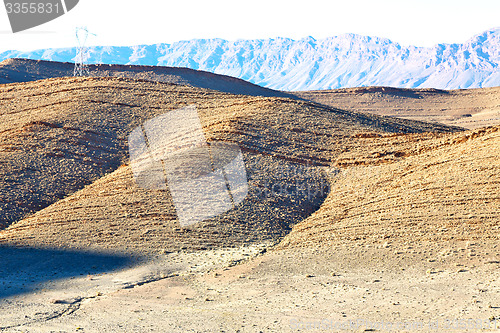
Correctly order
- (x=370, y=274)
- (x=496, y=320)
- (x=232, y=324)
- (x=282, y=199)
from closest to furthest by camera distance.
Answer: (x=496, y=320), (x=232, y=324), (x=370, y=274), (x=282, y=199)

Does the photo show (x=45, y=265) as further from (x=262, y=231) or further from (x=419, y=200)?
(x=419, y=200)

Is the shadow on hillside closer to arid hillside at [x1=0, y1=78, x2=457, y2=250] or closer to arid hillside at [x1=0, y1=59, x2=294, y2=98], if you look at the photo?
arid hillside at [x1=0, y1=78, x2=457, y2=250]

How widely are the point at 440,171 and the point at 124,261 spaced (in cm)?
1066

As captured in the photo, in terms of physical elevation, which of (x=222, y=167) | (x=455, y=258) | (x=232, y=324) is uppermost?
(x=222, y=167)

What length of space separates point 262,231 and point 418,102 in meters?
56.8

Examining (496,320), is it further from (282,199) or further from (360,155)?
(360,155)

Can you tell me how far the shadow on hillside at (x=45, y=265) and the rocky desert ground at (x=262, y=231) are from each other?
0.06m

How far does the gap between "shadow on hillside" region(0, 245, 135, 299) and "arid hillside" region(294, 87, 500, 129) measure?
53.0 metres

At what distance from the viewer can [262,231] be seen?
1750cm

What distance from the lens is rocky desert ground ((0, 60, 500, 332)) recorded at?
1171 cm

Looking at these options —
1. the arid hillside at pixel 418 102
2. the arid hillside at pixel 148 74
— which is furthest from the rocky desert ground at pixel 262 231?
the arid hillside at pixel 418 102

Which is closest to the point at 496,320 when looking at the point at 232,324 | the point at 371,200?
the point at 232,324

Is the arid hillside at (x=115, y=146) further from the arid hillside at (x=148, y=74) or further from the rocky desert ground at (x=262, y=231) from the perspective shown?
the arid hillside at (x=148, y=74)

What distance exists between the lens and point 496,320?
10.1 meters
